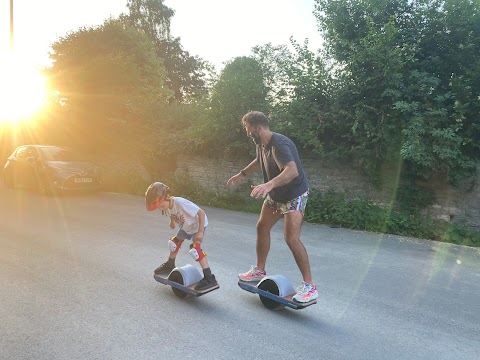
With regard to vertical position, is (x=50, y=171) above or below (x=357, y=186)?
below

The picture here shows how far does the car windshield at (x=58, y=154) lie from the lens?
13.5 m

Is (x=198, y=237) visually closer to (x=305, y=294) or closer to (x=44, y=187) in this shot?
(x=305, y=294)

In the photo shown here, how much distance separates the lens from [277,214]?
4.34m

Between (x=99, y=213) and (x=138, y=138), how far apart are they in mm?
6150

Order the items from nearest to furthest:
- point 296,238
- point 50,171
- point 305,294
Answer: point 305,294 → point 296,238 → point 50,171

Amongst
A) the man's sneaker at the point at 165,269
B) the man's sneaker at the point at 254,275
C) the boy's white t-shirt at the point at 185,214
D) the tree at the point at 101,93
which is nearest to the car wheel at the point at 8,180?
the tree at the point at 101,93

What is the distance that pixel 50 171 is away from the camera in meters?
12.7

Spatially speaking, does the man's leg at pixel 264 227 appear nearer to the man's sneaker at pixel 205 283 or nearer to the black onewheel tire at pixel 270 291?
the black onewheel tire at pixel 270 291

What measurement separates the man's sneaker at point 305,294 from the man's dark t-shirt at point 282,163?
34.5 inches

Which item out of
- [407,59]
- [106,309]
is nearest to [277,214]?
[106,309]

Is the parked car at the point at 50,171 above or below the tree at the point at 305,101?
below

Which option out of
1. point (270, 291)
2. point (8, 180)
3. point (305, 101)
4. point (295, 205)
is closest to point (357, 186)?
point (305, 101)

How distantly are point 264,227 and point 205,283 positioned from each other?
88 cm

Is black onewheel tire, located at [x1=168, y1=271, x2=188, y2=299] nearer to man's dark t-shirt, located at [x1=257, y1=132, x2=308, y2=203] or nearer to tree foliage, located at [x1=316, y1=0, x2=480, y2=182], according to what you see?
man's dark t-shirt, located at [x1=257, y1=132, x2=308, y2=203]
